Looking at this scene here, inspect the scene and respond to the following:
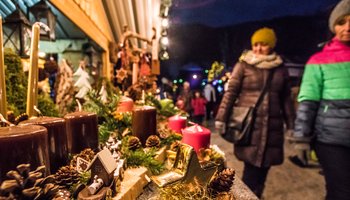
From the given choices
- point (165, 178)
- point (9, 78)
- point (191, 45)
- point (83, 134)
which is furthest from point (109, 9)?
point (191, 45)

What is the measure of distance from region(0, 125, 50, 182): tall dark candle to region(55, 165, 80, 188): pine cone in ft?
0.43

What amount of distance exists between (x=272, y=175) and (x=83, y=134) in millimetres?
3579

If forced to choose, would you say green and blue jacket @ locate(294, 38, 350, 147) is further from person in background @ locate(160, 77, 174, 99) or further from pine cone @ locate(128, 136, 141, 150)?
person in background @ locate(160, 77, 174, 99)

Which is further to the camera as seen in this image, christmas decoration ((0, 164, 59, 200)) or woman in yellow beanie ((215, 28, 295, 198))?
woman in yellow beanie ((215, 28, 295, 198))

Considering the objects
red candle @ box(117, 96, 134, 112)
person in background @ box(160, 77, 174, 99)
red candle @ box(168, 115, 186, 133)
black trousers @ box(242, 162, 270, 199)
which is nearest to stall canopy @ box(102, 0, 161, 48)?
person in background @ box(160, 77, 174, 99)

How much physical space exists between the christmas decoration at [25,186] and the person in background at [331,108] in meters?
1.78

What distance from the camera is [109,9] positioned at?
2834 mm

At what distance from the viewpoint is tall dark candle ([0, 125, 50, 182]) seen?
1.75 ft

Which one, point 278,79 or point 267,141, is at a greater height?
point 278,79

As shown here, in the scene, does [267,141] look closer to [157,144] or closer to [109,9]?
[157,144]

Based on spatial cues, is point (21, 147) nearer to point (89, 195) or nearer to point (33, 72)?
point (89, 195)

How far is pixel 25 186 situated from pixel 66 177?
245mm

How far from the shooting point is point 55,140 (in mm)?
763

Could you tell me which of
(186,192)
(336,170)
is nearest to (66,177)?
(186,192)
